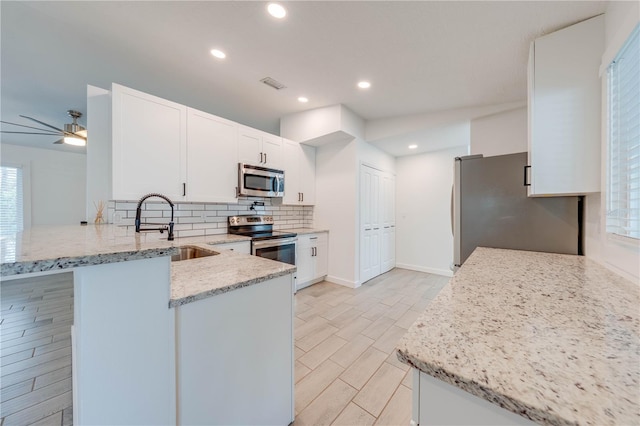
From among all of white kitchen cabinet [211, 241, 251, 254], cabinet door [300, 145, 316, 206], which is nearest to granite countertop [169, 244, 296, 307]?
white kitchen cabinet [211, 241, 251, 254]

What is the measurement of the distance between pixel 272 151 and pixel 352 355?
8.71ft

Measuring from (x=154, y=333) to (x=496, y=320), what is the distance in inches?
43.1

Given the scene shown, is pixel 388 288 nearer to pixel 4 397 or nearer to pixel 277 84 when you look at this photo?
pixel 277 84

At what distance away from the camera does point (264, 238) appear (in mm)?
2928

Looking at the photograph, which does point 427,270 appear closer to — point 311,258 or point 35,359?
point 311,258

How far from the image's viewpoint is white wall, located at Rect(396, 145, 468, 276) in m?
4.22

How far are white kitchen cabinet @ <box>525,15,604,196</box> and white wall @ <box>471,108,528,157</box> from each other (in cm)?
144

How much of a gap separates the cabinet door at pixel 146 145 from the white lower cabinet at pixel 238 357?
181 cm

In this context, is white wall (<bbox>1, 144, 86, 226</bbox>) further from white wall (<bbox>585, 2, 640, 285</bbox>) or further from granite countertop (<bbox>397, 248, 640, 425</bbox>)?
white wall (<bbox>585, 2, 640, 285</bbox>)

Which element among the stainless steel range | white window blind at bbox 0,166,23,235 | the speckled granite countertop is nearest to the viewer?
the speckled granite countertop

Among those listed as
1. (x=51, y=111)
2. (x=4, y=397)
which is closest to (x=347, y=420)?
(x=4, y=397)

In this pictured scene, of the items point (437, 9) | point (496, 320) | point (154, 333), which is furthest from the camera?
point (437, 9)

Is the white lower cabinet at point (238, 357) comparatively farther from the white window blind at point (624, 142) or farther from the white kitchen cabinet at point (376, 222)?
the white kitchen cabinet at point (376, 222)

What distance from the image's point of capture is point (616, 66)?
1232mm
